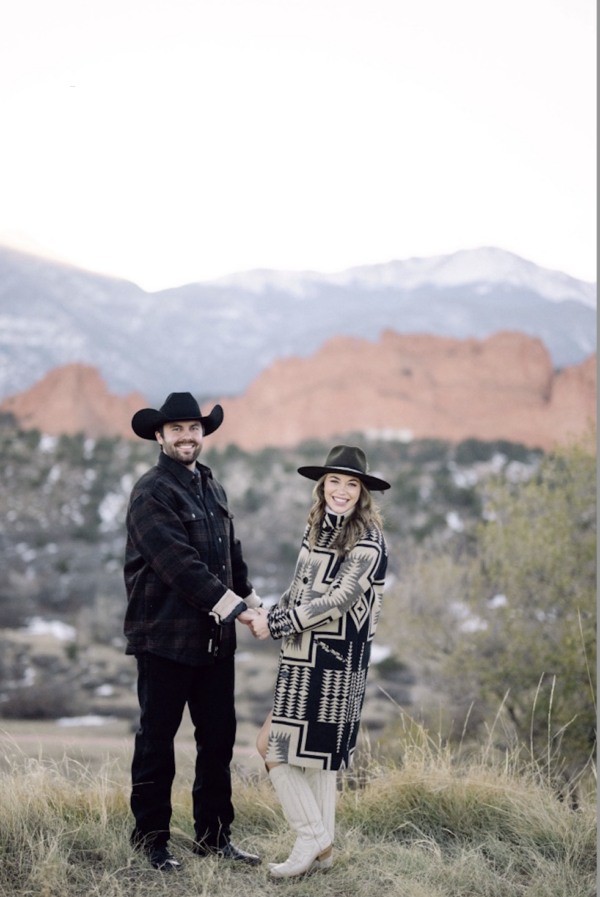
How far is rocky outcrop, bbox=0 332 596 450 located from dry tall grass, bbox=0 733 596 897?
132 feet

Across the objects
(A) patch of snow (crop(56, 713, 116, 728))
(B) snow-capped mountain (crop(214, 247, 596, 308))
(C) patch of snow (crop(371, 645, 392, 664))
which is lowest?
(A) patch of snow (crop(56, 713, 116, 728))

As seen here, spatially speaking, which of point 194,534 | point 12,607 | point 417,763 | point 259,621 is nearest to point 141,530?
point 194,534

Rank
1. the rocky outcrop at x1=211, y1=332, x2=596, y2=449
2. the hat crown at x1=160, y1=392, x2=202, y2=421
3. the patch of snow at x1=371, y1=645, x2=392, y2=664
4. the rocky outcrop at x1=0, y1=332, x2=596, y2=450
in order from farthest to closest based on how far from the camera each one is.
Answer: the rocky outcrop at x1=211, y1=332, x2=596, y2=449 → the rocky outcrop at x1=0, y1=332, x2=596, y2=450 → the patch of snow at x1=371, y1=645, x2=392, y2=664 → the hat crown at x1=160, y1=392, x2=202, y2=421

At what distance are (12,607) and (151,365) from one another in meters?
17.7

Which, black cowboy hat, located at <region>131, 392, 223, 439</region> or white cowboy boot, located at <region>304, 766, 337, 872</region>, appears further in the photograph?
black cowboy hat, located at <region>131, 392, 223, 439</region>

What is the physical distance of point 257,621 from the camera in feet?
12.0

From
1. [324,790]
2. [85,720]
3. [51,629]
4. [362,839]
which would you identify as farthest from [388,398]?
[324,790]

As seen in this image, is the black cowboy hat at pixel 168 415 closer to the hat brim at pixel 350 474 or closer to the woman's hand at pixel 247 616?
the hat brim at pixel 350 474

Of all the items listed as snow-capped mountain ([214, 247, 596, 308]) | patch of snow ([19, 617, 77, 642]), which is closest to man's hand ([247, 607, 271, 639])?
patch of snow ([19, 617, 77, 642])

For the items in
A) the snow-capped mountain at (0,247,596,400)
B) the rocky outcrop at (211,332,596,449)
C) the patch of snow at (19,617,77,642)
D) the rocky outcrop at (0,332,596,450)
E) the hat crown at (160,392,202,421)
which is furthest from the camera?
the snow-capped mountain at (0,247,596,400)

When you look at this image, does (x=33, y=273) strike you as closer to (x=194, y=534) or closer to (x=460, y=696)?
(x=460, y=696)

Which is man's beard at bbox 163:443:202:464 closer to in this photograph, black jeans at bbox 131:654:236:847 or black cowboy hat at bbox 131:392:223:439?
black cowboy hat at bbox 131:392:223:439

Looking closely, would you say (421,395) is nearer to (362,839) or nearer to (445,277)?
(445,277)

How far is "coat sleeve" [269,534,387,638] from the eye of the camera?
354 cm
